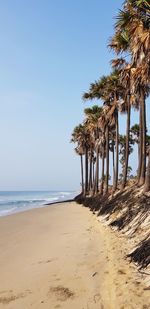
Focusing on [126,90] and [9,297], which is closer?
[9,297]

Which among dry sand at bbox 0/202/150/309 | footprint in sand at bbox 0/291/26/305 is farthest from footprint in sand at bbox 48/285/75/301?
footprint in sand at bbox 0/291/26/305

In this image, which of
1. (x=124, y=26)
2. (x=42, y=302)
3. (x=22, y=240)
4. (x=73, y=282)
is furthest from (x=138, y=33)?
(x=22, y=240)

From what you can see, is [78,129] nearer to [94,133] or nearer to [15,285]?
[94,133]

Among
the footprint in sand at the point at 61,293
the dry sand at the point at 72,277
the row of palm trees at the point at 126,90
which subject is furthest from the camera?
the row of palm trees at the point at 126,90

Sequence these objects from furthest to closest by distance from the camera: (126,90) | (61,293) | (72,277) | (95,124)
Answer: (95,124) → (126,90) → (72,277) → (61,293)

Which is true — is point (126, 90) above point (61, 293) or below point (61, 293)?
above

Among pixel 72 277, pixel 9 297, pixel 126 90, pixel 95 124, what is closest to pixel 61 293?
pixel 9 297

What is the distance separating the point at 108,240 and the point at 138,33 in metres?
7.52

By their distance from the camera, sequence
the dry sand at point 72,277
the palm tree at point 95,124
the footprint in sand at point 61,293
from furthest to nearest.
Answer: the palm tree at point 95,124
the footprint in sand at point 61,293
the dry sand at point 72,277

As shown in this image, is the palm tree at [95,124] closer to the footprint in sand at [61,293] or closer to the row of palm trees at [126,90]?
the row of palm trees at [126,90]

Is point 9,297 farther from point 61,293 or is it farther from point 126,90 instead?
point 126,90

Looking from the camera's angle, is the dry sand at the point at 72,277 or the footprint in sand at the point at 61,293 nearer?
the dry sand at the point at 72,277

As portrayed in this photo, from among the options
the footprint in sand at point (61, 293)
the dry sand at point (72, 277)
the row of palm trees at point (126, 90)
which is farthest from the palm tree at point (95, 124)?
the footprint in sand at point (61, 293)

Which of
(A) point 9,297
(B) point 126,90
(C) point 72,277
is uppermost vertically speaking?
(B) point 126,90
